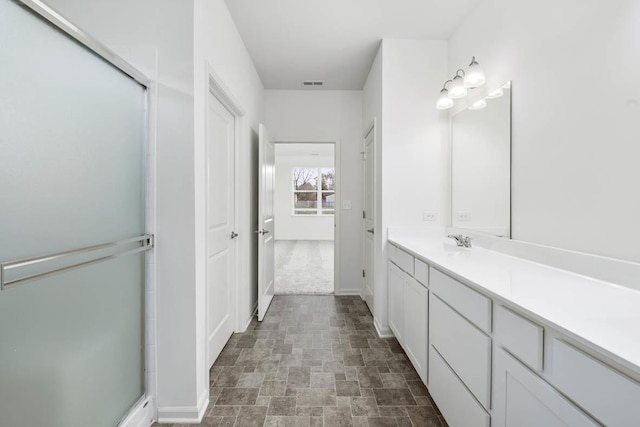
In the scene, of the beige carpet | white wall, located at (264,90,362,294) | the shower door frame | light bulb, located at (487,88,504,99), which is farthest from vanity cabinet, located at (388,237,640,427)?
the beige carpet

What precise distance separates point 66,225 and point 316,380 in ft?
5.60

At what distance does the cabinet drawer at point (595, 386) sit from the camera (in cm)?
63

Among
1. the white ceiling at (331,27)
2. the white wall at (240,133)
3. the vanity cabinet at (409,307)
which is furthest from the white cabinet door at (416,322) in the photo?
the white ceiling at (331,27)

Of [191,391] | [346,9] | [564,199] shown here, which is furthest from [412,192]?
[191,391]

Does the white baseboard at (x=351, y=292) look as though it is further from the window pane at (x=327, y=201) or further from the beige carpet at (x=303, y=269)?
the window pane at (x=327, y=201)

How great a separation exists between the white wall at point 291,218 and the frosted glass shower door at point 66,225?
7.66 m

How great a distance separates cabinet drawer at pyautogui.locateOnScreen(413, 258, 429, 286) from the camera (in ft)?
5.83

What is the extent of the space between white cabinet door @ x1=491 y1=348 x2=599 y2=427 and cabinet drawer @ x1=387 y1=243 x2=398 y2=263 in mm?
1383

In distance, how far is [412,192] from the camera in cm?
266

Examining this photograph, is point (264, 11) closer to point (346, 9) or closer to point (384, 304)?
point (346, 9)

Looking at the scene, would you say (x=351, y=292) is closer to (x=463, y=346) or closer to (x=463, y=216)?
(x=463, y=216)

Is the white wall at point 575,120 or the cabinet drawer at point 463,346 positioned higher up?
the white wall at point 575,120

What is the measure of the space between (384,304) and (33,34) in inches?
108

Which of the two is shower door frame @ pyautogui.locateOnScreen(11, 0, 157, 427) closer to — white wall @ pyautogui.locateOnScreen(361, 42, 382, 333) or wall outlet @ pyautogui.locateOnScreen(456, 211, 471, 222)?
white wall @ pyautogui.locateOnScreen(361, 42, 382, 333)
